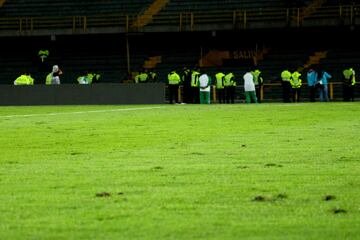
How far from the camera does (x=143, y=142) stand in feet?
48.6

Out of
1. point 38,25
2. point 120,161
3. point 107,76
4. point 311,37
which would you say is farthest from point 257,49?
point 120,161

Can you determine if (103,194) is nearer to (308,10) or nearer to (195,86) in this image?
(195,86)

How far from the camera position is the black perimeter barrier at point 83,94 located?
1629 inches

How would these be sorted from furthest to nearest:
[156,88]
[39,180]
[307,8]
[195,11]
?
[195,11], [307,8], [156,88], [39,180]

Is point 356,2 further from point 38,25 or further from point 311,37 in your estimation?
point 38,25

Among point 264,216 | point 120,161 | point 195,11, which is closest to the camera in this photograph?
point 264,216

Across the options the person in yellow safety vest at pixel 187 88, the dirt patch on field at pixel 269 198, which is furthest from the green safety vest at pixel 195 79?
the dirt patch on field at pixel 269 198

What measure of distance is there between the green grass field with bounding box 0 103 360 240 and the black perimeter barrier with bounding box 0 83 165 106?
2535 cm

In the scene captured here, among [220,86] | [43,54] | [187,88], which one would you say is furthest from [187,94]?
[43,54]

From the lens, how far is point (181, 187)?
27.6 ft

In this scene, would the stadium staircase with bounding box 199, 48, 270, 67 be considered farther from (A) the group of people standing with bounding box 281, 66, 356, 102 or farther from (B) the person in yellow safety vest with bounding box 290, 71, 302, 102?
(B) the person in yellow safety vest with bounding box 290, 71, 302, 102

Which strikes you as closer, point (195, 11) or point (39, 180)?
point (39, 180)

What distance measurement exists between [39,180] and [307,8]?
1672 inches

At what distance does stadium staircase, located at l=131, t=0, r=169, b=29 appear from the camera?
52156 millimetres
